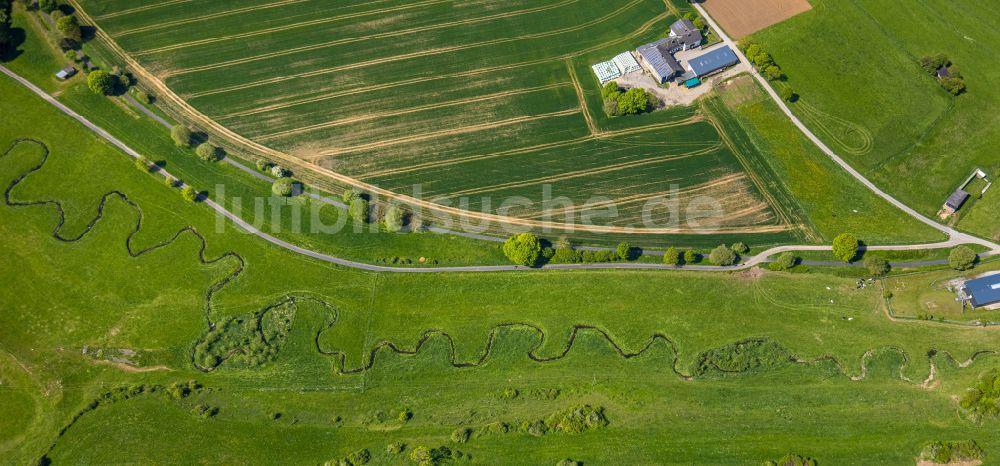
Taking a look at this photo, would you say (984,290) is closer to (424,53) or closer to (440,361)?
(440,361)

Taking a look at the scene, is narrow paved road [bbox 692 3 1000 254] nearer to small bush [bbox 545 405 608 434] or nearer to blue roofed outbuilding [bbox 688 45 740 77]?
blue roofed outbuilding [bbox 688 45 740 77]

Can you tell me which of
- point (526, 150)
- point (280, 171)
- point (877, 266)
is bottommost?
point (877, 266)

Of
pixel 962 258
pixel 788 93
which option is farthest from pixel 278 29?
pixel 962 258

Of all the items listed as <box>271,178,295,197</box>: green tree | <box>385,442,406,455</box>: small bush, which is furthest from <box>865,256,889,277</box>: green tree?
<box>271,178,295,197</box>: green tree

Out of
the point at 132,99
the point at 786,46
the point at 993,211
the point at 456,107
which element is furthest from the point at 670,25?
the point at 132,99

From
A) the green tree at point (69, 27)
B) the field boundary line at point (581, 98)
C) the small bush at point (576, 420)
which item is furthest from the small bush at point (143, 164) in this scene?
the small bush at point (576, 420)

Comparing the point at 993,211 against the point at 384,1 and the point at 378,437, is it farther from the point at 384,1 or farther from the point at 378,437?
the point at 384,1
